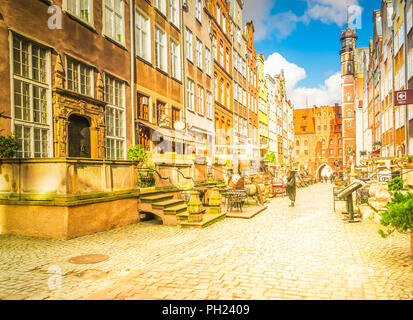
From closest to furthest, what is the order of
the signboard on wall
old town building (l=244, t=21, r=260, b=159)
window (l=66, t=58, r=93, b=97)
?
window (l=66, t=58, r=93, b=97)
the signboard on wall
old town building (l=244, t=21, r=260, b=159)

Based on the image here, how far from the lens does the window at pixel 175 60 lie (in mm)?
19125

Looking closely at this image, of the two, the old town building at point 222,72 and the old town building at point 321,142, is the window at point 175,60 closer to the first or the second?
the old town building at point 222,72

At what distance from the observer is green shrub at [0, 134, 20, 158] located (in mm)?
8336

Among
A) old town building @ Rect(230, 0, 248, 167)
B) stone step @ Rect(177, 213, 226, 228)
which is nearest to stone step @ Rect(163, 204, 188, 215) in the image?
stone step @ Rect(177, 213, 226, 228)

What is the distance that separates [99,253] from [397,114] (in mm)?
26464

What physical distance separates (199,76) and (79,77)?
496 inches

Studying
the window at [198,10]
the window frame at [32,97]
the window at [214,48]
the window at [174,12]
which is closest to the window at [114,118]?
the window frame at [32,97]

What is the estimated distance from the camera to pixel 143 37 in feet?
52.6

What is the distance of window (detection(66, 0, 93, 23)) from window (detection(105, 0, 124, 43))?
103cm

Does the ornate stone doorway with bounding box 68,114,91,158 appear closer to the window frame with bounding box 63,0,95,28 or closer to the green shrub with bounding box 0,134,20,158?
the green shrub with bounding box 0,134,20,158

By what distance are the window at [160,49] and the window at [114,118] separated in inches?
156

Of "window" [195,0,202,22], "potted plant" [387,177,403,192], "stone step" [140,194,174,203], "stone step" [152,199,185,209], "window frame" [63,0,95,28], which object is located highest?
"window" [195,0,202,22]

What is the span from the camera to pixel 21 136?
9391 millimetres

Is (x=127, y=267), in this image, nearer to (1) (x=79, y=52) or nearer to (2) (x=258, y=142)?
(1) (x=79, y=52)
